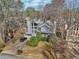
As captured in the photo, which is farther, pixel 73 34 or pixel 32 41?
pixel 32 41

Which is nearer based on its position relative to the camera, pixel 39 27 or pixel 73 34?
pixel 73 34

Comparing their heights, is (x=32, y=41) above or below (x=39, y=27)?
below

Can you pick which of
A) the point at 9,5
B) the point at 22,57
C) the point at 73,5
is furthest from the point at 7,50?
the point at 73,5

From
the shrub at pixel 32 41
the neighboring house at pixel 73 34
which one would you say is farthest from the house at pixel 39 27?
the neighboring house at pixel 73 34

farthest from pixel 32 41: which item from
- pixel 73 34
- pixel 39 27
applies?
pixel 73 34

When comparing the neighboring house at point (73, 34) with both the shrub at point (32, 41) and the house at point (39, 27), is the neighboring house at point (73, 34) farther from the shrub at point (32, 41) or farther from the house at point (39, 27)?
the shrub at point (32, 41)

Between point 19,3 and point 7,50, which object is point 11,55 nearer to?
point 7,50

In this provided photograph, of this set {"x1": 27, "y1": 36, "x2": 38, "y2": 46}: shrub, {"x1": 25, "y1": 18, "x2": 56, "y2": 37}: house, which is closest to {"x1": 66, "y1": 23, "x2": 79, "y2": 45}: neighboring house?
{"x1": 25, "y1": 18, "x2": 56, "y2": 37}: house

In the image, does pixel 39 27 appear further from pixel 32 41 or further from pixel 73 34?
pixel 73 34
